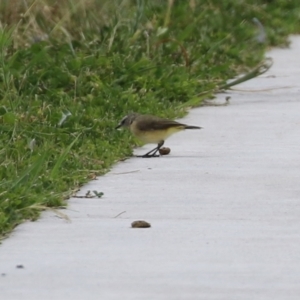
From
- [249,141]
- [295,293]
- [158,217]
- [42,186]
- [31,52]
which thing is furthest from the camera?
[31,52]

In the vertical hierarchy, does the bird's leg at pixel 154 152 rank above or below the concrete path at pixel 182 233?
below

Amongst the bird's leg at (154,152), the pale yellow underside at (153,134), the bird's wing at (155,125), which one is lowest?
the bird's leg at (154,152)

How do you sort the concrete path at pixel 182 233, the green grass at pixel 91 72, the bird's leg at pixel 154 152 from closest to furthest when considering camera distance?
the concrete path at pixel 182 233 < the green grass at pixel 91 72 < the bird's leg at pixel 154 152

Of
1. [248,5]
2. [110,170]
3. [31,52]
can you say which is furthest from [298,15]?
[110,170]

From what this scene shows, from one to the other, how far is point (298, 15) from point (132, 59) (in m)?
4.71

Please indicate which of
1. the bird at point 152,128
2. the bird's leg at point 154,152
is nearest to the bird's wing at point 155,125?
the bird at point 152,128

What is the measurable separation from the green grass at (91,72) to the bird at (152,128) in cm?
17

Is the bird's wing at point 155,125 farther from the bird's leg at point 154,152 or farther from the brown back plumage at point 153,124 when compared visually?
the bird's leg at point 154,152

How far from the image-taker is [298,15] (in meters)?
16.2

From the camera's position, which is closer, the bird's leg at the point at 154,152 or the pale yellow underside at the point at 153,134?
the bird's leg at the point at 154,152

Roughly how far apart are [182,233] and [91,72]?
4945mm

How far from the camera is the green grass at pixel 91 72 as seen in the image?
26.5ft

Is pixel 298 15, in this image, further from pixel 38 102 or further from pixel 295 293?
pixel 295 293

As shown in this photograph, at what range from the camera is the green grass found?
808cm
